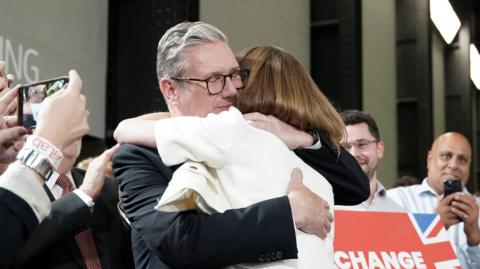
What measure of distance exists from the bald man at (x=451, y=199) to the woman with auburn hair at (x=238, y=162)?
6.43 feet

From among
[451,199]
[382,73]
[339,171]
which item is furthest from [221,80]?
[382,73]

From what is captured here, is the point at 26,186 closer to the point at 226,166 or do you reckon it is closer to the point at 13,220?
the point at 13,220

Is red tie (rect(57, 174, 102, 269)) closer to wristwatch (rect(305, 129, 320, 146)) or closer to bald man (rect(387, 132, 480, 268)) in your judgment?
wristwatch (rect(305, 129, 320, 146))

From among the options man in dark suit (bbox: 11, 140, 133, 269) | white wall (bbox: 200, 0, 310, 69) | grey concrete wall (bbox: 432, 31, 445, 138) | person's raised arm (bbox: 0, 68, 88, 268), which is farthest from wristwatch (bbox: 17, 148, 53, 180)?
grey concrete wall (bbox: 432, 31, 445, 138)

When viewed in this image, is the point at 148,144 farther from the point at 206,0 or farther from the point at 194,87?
the point at 206,0

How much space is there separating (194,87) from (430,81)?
10172mm

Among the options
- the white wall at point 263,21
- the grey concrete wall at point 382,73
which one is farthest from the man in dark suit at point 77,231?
the grey concrete wall at point 382,73

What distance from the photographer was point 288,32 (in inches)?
277

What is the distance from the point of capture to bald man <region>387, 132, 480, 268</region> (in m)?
3.39

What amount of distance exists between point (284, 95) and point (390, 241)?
132 centimetres

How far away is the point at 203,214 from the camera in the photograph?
146cm

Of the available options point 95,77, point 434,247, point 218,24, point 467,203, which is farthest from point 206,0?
point 434,247

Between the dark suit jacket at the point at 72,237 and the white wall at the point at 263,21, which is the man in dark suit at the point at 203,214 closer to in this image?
the dark suit jacket at the point at 72,237

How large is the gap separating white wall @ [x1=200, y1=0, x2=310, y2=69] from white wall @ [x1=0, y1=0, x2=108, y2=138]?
0.82 m
